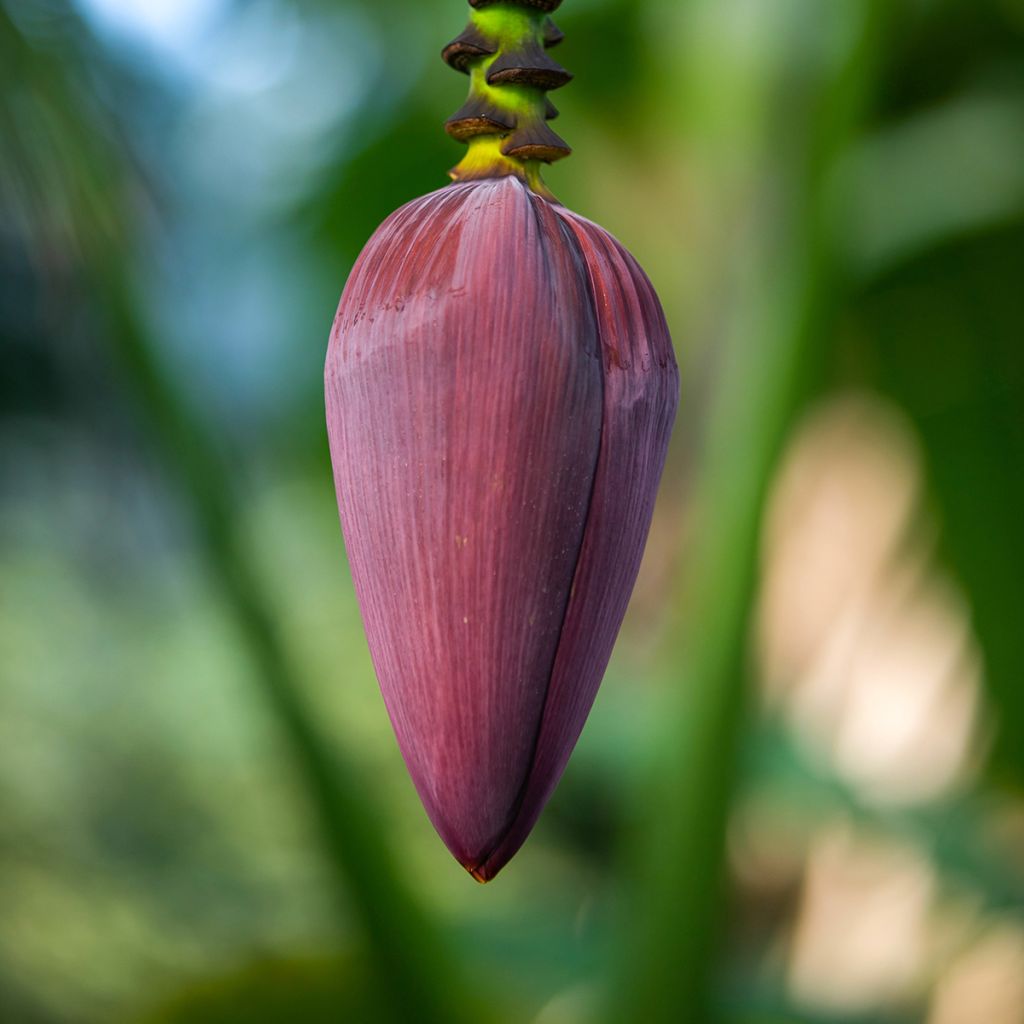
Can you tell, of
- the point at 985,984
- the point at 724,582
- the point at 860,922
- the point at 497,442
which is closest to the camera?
the point at 497,442

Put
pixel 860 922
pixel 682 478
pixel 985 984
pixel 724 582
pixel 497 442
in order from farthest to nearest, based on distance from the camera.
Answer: pixel 682 478 → pixel 860 922 → pixel 985 984 → pixel 724 582 → pixel 497 442

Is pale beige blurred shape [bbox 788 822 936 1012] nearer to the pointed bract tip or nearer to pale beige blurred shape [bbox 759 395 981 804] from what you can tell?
pale beige blurred shape [bbox 759 395 981 804]

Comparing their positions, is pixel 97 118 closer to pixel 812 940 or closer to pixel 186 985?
pixel 186 985

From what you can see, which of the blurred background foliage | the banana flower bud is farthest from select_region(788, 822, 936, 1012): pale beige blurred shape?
the banana flower bud

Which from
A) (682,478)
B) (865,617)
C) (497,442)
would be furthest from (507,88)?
(682,478)

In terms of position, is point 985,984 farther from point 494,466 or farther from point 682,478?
point 494,466

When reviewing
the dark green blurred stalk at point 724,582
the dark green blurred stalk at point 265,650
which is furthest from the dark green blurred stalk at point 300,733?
the dark green blurred stalk at point 724,582

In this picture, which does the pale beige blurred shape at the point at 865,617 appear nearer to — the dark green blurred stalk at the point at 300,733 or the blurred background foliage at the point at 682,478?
the blurred background foliage at the point at 682,478
